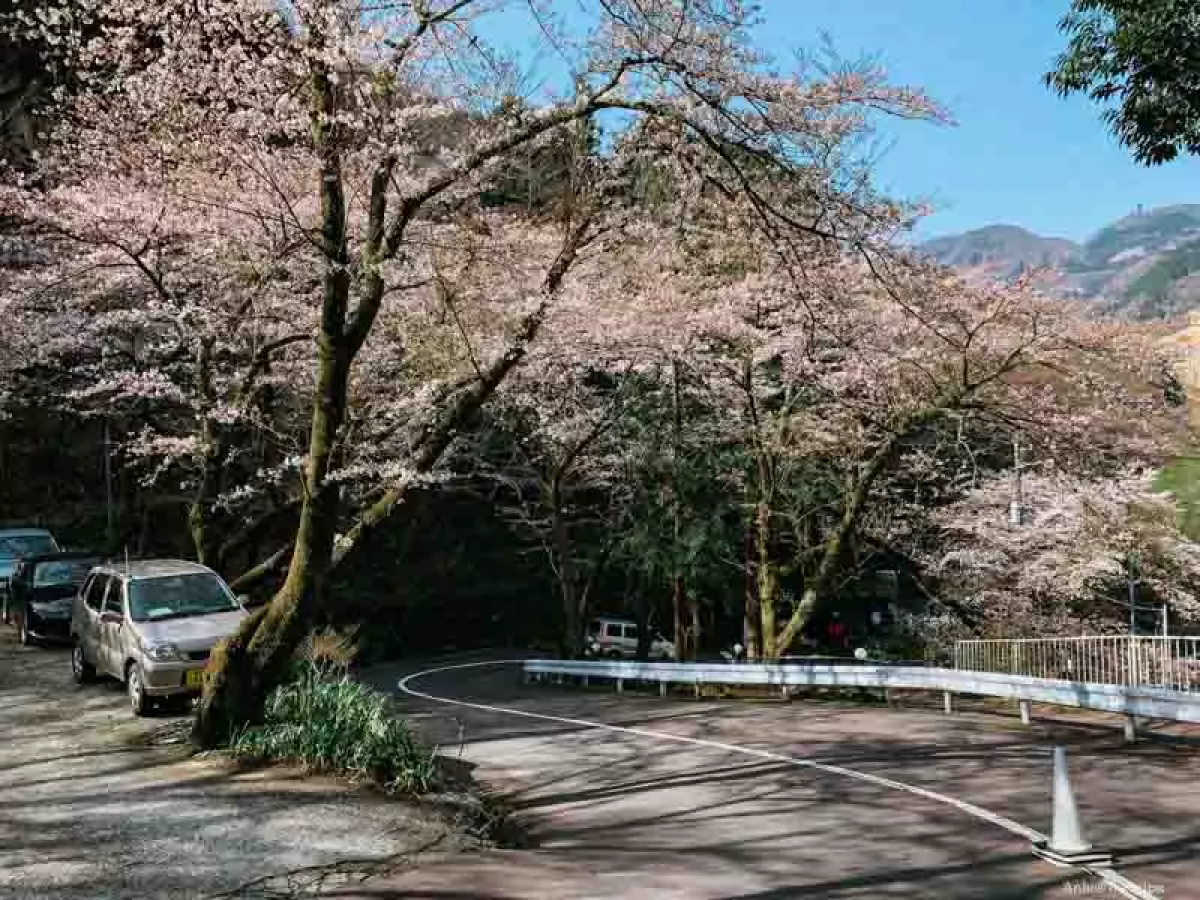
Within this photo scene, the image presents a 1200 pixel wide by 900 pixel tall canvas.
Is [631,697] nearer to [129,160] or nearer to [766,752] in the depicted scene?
[766,752]

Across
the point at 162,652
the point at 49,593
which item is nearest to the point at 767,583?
the point at 162,652

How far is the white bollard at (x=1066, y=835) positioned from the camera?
720 centimetres

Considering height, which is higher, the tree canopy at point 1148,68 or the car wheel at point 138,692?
the tree canopy at point 1148,68

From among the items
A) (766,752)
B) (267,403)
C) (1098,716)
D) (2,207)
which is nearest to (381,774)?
(766,752)

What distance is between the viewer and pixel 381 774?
33.1 feet

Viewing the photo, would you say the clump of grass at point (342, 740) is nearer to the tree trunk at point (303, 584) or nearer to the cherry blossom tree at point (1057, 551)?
the tree trunk at point (303, 584)

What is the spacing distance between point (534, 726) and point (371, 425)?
9.59 meters

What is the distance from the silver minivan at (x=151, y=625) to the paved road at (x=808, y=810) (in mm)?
3554

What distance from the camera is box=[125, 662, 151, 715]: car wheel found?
13.4 meters

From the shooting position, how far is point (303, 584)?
1087cm

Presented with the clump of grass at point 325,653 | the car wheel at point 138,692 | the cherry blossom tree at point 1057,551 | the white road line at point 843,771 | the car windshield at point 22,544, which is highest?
the cherry blossom tree at point 1057,551

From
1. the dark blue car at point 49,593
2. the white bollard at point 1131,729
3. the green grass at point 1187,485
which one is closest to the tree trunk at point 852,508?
the white bollard at point 1131,729

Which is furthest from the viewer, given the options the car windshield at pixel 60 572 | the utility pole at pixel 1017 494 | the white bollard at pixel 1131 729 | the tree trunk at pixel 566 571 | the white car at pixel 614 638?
the white car at pixel 614 638

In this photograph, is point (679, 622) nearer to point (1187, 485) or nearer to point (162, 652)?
point (162, 652)
